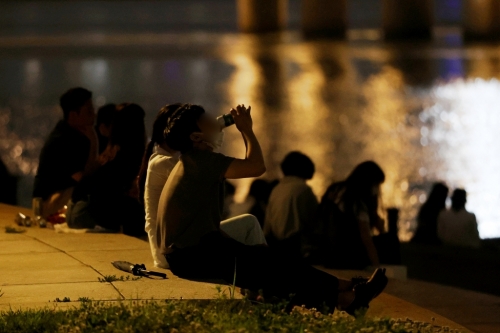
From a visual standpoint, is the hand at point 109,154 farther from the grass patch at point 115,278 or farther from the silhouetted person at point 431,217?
the silhouetted person at point 431,217

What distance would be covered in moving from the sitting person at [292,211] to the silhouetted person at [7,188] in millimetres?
3992

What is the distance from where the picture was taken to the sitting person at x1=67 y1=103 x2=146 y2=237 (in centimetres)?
938

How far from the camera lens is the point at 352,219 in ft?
30.9

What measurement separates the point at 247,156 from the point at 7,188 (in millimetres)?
6734

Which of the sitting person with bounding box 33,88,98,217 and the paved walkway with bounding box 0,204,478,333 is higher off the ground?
the sitting person with bounding box 33,88,98,217

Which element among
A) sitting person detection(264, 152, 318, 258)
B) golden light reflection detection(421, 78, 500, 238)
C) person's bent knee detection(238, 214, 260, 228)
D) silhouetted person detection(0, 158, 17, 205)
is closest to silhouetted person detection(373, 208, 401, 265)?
sitting person detection(264, 152, 318, 258)

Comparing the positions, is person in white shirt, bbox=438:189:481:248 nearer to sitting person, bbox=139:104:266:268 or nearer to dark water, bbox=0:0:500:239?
dark water, bbox=0:0:500:239

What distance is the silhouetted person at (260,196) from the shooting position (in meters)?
11.9

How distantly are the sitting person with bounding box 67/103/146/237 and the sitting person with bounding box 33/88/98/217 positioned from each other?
0.19m

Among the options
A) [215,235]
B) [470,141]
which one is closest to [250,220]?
→ [215,235]

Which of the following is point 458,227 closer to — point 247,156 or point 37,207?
point 37,207

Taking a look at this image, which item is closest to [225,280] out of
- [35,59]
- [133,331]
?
[133,331]

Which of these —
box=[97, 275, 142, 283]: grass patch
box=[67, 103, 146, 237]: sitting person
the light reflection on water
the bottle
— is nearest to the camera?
the bottle

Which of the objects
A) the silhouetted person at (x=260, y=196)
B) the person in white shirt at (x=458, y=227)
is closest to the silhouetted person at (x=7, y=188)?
the silhouetted person at (x=260, y=196)
